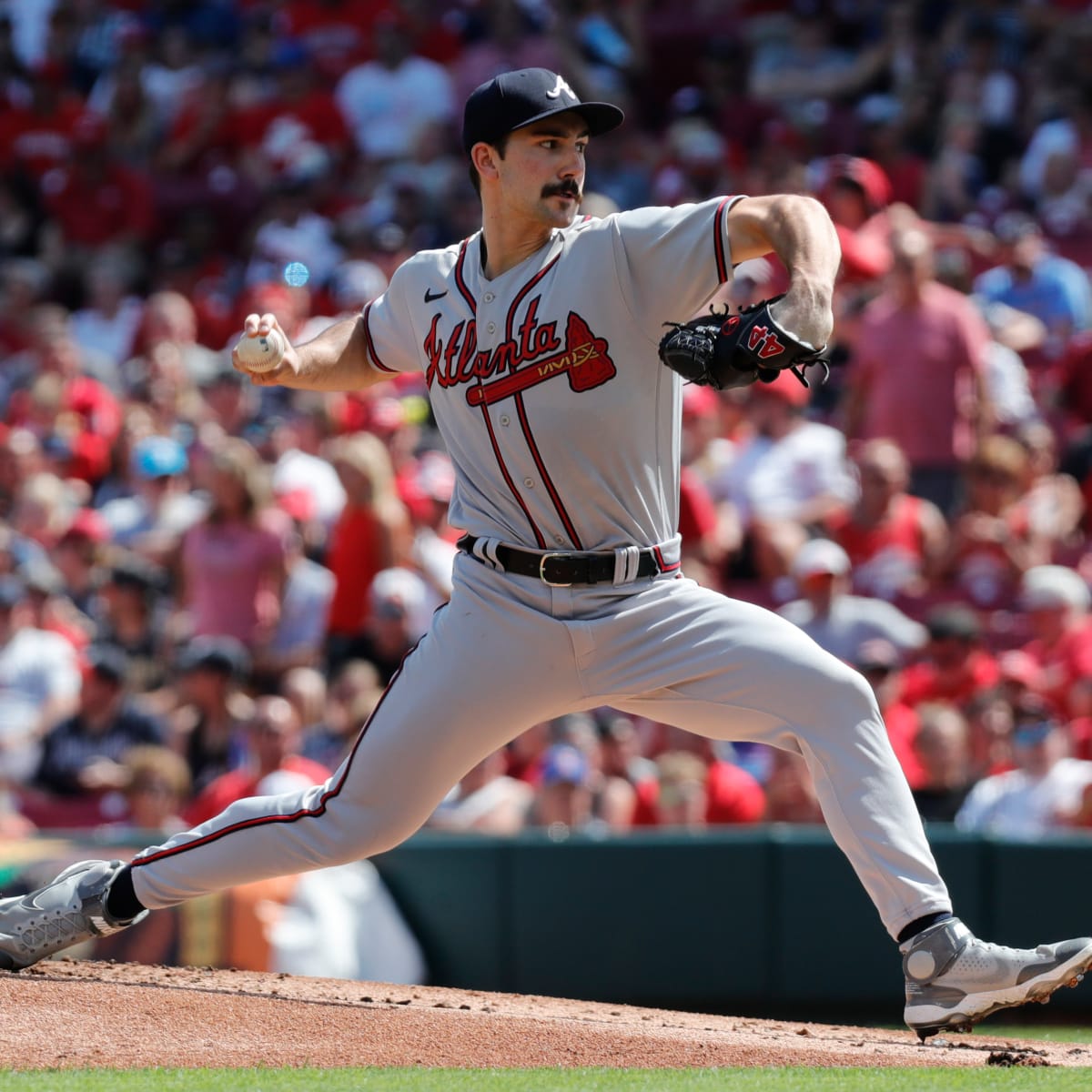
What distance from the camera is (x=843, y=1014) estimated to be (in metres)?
6.69

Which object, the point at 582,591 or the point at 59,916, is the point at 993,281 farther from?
the point at 59,916

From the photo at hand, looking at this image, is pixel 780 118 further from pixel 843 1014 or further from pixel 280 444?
pixel 843 1014

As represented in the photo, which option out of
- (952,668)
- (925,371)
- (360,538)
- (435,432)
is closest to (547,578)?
(952,668)

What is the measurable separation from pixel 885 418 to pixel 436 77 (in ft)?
18.0

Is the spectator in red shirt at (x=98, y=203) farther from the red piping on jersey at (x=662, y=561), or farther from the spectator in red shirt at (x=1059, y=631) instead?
the red piping on jersey at (x=662, y=561)

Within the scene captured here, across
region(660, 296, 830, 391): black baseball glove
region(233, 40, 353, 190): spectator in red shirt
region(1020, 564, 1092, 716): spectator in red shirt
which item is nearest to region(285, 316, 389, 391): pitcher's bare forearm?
region(660, 296, 830, 391): black baseball glove

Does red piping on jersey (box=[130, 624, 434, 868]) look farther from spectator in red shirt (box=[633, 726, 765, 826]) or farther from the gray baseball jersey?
spectator in red shirt (box=[633, 726, 765, 826])

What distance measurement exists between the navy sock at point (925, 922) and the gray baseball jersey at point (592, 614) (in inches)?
0.5

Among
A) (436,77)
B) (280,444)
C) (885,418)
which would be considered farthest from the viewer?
(436,77)

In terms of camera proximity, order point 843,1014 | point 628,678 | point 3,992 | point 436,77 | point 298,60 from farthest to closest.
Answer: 1. point 298,60
2. point 436,77
3. point 843,1014
4. point 3,992
5. point 628,678

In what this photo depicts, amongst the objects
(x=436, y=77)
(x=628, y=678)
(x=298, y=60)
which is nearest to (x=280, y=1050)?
(x=628, y=678)

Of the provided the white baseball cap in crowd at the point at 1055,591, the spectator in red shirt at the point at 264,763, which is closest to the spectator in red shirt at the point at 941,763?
the white baseball cap in crowd at the point at 1055,591

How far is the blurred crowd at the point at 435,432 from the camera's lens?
741 cm

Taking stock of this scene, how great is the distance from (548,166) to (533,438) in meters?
0.56
